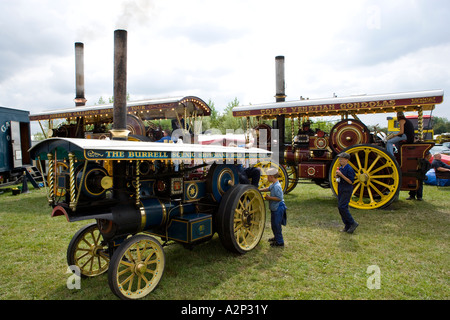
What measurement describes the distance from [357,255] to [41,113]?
424 inches

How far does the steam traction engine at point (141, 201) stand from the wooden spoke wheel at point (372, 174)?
3.10 metres

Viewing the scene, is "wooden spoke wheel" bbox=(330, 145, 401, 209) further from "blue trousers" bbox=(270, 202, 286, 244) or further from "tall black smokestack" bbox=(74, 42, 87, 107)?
"tall black smokestack" bbox=(74, 42, 87, 107)

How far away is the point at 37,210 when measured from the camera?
742 centimetres

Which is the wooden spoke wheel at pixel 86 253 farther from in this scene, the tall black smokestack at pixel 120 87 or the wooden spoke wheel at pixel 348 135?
the wooden spoke wheel at pixel 348 135

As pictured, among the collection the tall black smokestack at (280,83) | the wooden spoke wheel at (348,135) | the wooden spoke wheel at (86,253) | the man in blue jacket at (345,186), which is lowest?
the wooden spoke wheel at (86,253)

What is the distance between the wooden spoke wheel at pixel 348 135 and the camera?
23.6ft

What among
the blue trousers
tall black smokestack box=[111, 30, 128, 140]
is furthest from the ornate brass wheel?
tall black smokestack box=[111, 30, 128, 140]

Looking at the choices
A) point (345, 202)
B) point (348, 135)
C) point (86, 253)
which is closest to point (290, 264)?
point (345, 202)

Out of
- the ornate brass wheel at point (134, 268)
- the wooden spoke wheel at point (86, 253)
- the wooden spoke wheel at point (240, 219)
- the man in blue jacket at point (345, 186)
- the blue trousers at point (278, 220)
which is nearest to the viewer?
the ornate brass wheel at point (134, 268)

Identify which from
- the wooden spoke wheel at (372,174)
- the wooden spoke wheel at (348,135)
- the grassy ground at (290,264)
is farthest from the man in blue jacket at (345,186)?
the wooden spoke wheel at (348,135)

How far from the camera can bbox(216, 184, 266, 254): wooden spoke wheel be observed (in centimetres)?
397

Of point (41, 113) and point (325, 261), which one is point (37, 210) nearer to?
point (41, 113)

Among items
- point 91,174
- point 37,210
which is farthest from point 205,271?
point 37,210

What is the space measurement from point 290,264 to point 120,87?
377 cm
